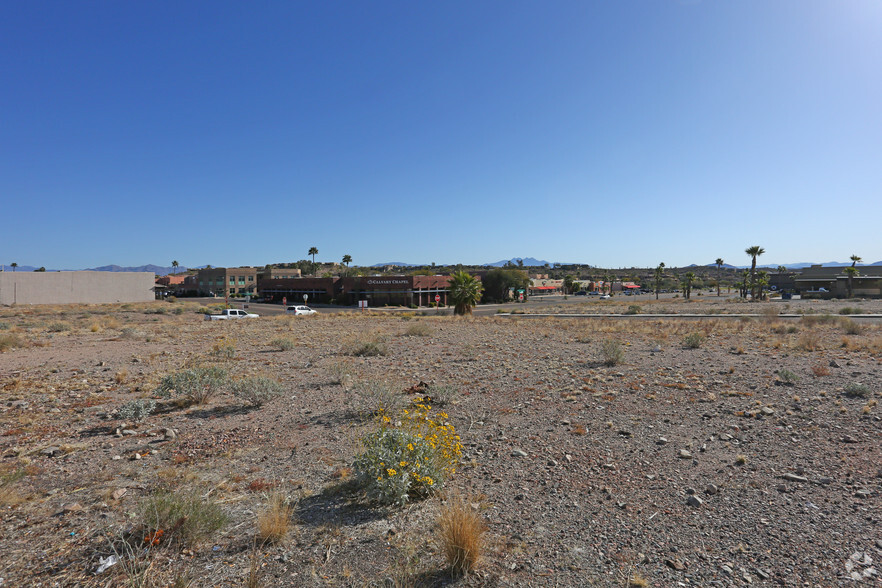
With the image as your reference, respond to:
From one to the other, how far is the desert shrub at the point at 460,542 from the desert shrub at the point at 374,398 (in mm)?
5031

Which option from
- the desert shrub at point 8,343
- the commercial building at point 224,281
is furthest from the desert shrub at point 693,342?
the commercial building at point 224,281

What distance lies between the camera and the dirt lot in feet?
14.5

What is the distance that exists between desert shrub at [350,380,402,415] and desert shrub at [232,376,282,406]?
6.73 feet

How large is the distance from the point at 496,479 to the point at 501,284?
100419 mm

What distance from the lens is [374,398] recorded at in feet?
35.9

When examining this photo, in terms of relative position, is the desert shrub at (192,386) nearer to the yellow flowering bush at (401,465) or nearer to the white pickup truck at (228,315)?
the yellow flowering bush at (401,465)

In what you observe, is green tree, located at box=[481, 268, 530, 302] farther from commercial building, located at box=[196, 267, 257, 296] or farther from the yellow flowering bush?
the yellow flowering bush

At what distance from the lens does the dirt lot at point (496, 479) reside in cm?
442

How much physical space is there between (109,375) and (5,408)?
4.04 m

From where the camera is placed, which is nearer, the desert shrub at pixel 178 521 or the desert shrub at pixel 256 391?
the desert shrub at pixel 178 521

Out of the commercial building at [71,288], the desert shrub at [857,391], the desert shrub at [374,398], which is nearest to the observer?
the desert shrub at [374,398]

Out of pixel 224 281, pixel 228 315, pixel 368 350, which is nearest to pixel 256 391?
pixel 368 350

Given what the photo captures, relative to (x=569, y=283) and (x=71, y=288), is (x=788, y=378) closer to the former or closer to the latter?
(x=71, y=288)

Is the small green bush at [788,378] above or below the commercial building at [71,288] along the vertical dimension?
below
